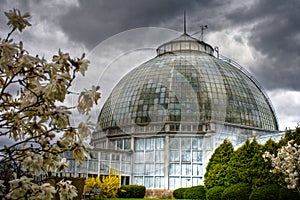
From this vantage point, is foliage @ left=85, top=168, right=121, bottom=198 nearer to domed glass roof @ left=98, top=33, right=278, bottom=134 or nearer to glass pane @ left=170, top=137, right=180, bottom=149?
glass pane @ left=170, top=137, right=180, bottom=149

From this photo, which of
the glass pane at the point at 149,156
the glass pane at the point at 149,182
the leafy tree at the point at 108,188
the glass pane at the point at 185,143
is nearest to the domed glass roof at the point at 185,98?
the glass pane at the point at 185,143

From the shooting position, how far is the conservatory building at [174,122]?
41.6 m

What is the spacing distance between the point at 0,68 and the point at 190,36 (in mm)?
51887

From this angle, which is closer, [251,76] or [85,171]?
[85,171]

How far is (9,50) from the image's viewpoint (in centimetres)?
352

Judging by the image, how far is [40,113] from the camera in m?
3.80

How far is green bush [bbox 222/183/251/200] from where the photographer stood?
24.4 metres

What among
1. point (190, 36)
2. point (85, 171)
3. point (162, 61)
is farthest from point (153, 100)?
point (190, 36)

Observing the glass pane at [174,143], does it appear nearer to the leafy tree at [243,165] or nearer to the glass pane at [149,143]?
the glass pane at [149,143]

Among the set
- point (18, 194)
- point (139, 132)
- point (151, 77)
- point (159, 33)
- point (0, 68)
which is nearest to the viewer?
point (18, 194)

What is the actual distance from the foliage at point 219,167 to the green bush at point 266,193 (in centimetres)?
586

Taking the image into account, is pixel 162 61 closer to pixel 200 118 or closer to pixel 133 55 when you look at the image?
pixel 200 118

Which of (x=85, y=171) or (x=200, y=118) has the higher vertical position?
(x=200, y=118)

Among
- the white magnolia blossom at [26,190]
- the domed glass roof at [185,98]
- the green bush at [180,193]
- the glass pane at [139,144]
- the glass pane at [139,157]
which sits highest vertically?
the domed glass roof at [185,98]
